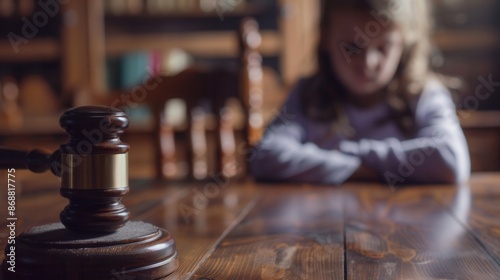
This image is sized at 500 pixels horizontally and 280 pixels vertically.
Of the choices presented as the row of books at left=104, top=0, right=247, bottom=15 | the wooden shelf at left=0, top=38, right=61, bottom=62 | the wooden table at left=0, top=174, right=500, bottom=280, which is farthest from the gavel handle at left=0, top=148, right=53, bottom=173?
the wooden shelf at left=0, top=38, right=61, bottom=62

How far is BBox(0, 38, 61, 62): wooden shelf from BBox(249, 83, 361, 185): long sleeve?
2013 mm

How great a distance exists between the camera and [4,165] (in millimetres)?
628

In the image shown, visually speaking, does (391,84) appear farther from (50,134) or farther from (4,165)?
(50,134)

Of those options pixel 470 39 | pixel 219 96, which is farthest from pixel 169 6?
Result: pixel 219 96

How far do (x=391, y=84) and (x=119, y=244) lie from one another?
4.11 feet

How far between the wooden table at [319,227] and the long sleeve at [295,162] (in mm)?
58

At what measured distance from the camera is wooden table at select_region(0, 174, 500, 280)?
57 centimetres

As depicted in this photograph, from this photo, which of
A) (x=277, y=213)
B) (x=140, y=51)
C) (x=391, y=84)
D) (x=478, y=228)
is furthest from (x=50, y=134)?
(x=478, y=228)

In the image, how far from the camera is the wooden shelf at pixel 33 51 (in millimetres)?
3270

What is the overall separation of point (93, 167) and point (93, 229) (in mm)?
54

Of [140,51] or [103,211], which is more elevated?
[140,51]

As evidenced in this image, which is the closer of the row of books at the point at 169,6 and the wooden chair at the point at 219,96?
the wooden chair at the point at 219,96

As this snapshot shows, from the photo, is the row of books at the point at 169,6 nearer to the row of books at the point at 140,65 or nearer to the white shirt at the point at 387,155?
the row of books at the point at 140,65

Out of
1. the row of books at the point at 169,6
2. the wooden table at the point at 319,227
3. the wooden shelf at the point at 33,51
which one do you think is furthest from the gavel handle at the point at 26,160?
the wooden shelf at the point at 33,51
